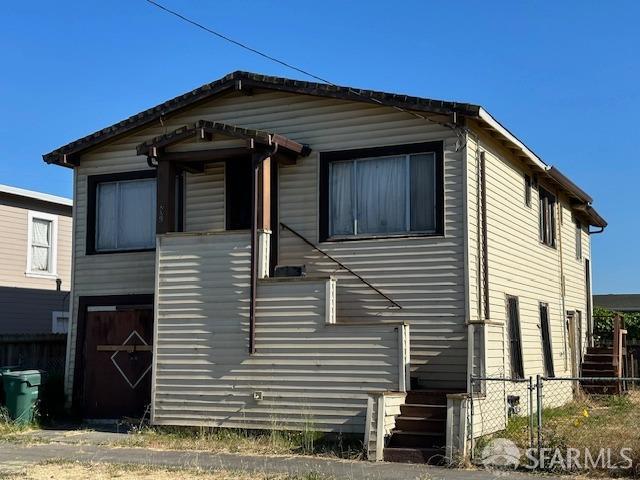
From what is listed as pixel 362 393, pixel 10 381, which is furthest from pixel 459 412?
pixel 10 381

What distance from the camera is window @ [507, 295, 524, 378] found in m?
15.4

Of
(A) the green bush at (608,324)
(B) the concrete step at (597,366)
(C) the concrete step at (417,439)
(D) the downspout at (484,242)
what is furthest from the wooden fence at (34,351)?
(A) the green bush at (608,324)

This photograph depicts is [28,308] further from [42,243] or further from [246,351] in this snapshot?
[246,351]

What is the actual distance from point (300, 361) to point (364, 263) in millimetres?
2039

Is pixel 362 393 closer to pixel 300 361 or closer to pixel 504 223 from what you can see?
pixel 300 361

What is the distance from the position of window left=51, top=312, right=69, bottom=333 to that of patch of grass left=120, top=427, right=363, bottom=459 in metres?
10.6

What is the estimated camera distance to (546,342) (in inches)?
712

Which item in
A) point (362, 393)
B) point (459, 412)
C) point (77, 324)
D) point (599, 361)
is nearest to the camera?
point (459, 412)

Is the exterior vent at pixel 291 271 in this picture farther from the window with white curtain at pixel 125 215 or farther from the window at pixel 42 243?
the window at pixel 42 243

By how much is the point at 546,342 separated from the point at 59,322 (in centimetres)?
1359

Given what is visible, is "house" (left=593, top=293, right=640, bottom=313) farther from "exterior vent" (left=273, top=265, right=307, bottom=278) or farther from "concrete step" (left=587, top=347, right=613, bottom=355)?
"exterior vent" (left=273, top=265, right=307, bottom=278)

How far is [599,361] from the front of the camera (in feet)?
71.8

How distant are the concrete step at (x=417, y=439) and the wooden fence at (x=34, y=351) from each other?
852cm
